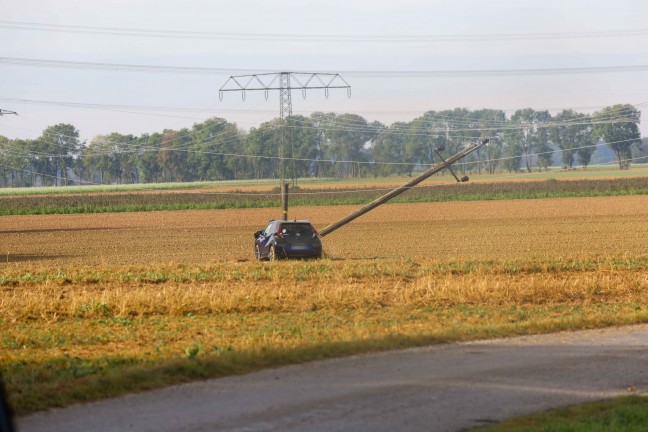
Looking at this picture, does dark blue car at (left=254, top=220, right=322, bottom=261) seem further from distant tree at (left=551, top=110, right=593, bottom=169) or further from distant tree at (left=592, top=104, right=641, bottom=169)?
distant tree at (left=551, top=110, right=593, bottom=169)

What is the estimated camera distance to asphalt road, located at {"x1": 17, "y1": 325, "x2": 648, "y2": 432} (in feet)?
31.4

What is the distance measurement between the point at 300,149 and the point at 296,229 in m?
115

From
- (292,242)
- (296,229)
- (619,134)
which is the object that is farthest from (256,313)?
(619,134)

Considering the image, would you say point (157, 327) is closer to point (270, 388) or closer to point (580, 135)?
point (270, 388)

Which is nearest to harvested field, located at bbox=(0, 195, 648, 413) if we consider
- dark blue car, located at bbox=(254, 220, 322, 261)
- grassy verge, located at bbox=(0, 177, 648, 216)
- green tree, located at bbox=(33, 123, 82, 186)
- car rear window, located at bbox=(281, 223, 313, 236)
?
dark blue car, located at bbox=(254, 220, 322, 261)

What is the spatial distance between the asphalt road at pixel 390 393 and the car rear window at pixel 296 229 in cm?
1918

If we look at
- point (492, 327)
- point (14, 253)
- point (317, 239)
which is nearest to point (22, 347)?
point (492, 327)

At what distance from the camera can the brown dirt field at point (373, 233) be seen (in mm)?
36969

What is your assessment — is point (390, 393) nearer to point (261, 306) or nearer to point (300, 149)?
point (261, 306)

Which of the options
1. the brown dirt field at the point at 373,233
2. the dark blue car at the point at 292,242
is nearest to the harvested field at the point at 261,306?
the brown dirt field at the point at 373,233

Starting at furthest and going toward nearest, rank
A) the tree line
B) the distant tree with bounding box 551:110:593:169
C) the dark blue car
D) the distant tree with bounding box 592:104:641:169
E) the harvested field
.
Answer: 1. the distant tree with bounding box 551:110:593:169
2. the tree line
3. the distant tree with bounding box 592:104:641:169
4. the dark blue car
5. the harvested field

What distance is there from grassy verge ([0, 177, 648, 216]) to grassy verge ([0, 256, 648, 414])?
47.6 meters

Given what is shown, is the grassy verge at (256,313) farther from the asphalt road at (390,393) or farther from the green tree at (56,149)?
the green tree at (56,149)

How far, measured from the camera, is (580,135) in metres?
152
